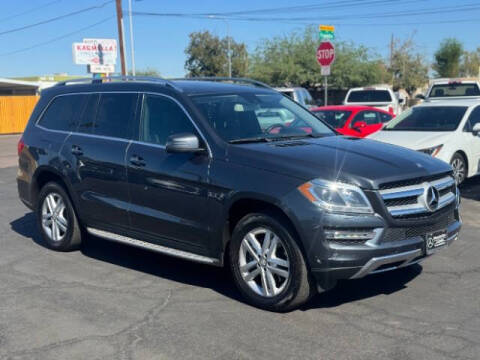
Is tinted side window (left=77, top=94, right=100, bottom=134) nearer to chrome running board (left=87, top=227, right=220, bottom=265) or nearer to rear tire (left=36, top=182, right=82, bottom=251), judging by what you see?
rear tire (left=36, top=182, right=82, bottom=251)

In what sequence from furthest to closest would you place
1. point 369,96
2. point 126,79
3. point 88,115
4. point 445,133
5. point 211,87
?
point 369,96 < point 445,133 < point 88,115 < point 126,79 < point 211,87

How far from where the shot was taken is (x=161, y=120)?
5.82 m

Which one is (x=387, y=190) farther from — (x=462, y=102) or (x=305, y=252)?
(x=462, y=102)

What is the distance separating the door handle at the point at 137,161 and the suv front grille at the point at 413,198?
230 cm

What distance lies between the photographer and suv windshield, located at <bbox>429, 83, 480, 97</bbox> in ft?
57.3

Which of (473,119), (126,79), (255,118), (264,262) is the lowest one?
(264,262)

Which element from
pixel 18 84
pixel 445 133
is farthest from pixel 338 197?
pixel 18 84

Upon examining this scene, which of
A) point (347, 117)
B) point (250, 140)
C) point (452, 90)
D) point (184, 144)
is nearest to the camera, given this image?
point (184, 144)

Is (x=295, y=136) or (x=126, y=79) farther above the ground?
(x=126, y=79)

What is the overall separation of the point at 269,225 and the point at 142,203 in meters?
1.51

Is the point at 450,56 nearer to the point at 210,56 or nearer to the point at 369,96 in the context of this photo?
the point at 210,56

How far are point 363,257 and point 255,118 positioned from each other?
1.94m

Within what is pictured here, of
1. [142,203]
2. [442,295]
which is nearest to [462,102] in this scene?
[442,295]

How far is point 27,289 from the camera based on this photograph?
5.65 meters
